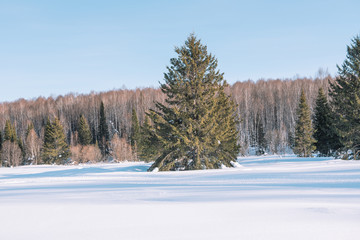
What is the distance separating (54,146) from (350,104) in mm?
37728

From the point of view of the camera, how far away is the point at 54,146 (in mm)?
42438

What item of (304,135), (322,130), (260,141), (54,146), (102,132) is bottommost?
(260,141)

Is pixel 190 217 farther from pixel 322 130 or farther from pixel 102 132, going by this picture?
pixel 102 132

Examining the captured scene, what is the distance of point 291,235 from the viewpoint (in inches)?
109

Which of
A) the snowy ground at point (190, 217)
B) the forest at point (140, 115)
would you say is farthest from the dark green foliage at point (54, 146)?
the snowy ground at point (190, 217)

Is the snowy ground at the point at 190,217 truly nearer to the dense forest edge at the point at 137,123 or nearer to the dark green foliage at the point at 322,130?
the dense forest edge at the point at 137,123

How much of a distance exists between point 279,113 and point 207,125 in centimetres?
4340

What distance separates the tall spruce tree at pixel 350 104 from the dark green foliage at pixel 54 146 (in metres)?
35.7

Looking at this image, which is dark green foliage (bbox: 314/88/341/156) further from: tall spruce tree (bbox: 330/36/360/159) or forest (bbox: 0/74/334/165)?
forest (bbox: 0/74/334/165)

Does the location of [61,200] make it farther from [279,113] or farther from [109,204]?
[279,113]

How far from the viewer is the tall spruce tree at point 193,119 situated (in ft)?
48.8

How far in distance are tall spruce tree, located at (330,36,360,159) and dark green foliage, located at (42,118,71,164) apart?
1407 inches

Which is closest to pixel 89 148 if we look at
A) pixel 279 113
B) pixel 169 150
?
pixel 169 150

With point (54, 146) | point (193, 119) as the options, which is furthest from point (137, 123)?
point (193, 119)
